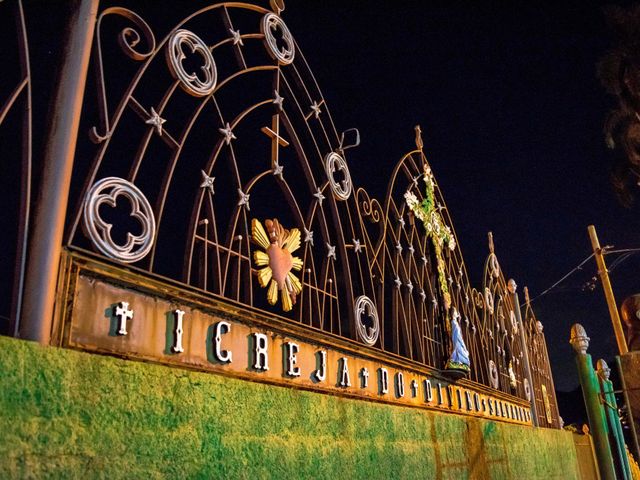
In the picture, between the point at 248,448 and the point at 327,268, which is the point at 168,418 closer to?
the point at 248,448

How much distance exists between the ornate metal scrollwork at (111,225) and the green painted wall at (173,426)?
76cm

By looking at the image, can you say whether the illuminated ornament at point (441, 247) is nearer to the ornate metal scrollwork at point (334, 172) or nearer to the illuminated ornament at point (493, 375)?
the ornate metal scrollwork at point (334, 172)

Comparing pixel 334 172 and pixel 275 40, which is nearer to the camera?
pixel 275 40

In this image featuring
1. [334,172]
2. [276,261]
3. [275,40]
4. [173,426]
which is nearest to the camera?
[173,426]

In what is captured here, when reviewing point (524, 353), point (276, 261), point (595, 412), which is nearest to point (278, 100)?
point (276, 261)

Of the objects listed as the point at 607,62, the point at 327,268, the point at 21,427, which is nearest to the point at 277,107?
the point at 327,268

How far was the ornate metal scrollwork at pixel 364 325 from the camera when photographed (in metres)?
6.39

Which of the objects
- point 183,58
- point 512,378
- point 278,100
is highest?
point 278,100

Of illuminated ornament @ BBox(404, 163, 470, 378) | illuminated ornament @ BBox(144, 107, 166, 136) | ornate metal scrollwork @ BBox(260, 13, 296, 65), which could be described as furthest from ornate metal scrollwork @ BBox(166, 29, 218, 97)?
illuminated ornament @ BBox(404, 163, 470, 378)

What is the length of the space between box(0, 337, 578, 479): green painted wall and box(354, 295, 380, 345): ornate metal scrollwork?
862 millimetres

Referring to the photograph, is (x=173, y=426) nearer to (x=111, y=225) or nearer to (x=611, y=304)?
(x=111, y=225)

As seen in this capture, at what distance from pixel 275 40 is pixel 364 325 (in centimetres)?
340

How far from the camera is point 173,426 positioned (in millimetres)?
3340

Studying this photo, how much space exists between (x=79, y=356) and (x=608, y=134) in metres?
17.3
